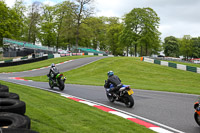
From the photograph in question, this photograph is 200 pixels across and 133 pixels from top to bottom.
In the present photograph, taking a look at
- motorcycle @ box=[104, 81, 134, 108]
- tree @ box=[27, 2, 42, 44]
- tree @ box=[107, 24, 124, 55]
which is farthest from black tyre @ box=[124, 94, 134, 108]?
tree @ box=[107, 24, 124, 55]

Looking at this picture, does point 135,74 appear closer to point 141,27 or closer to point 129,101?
point 129,101

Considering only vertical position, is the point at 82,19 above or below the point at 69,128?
above

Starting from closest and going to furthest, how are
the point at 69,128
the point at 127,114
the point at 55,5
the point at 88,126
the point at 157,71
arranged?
the point at 69,128 → the point at 88,126 → the point at 127,114 → the point at 157,71 → the point at 55,5

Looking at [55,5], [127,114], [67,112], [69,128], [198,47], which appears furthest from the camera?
[198,47]

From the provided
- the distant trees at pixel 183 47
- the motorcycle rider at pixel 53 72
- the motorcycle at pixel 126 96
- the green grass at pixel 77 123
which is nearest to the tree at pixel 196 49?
the distant trees at pixel 183 47

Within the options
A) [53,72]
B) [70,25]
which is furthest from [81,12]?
[53,72]

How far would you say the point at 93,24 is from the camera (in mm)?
53812

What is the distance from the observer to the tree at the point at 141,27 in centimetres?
5784

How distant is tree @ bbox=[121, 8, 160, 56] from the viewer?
190 ft

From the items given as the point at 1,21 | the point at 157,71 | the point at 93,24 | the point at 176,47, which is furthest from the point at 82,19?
the point at 176,47

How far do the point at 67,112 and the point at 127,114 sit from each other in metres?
2.10

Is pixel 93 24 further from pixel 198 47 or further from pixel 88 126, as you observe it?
pixel 198 47

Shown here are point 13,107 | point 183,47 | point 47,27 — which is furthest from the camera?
point 183,47

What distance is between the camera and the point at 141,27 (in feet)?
195
